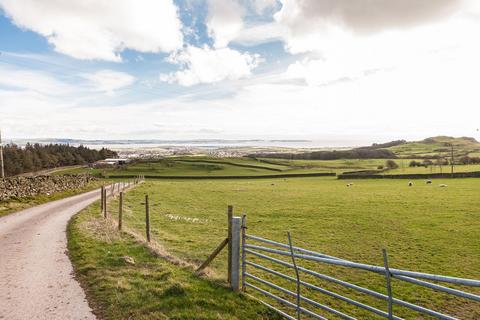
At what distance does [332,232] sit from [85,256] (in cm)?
1528

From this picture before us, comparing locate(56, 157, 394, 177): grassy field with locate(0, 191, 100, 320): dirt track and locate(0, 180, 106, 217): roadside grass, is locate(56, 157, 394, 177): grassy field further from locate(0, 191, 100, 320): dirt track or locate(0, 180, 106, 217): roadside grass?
locate(0, 191, 100, 320): dirt track

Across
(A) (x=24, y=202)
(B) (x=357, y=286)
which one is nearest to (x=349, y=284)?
(B) (x=357, y=286)

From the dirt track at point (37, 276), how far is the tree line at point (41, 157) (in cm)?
9887

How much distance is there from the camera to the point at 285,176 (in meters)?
88.2

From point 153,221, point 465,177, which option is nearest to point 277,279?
point 153,221

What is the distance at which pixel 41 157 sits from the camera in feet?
391

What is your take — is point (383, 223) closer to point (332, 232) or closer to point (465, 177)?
point (332, 232)

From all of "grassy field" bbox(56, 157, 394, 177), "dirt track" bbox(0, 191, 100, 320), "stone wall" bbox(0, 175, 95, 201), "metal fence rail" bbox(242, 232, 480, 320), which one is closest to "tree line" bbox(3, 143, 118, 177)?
"grassy field" bbox(56, 157, 394, 177)

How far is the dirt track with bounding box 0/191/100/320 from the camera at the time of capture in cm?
801

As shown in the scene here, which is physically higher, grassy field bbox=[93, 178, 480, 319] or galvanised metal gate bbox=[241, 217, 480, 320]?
galvanised metal gate bbox=[241, 217, 480, 320]

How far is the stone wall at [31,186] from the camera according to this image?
28.2 metres

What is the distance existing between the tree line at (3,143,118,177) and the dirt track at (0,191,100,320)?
9887 centimetres

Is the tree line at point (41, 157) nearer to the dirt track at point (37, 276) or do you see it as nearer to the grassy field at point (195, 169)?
the grassy field at point (195, 169)

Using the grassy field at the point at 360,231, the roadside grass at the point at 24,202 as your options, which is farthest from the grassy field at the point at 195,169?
the grassy field at the point at 360,231
